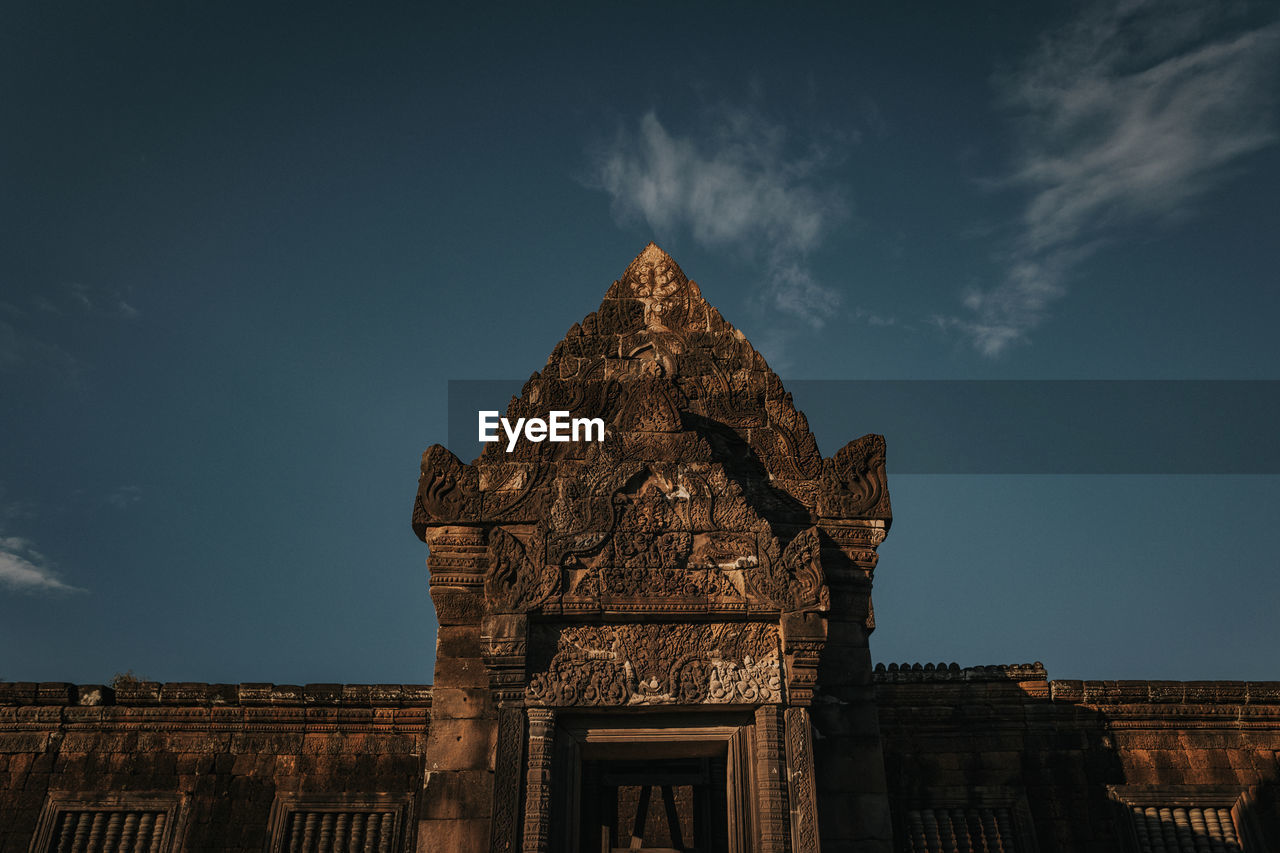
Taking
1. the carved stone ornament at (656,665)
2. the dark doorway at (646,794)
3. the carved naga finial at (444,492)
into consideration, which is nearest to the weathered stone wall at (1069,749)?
the dark doorway at (646,794)

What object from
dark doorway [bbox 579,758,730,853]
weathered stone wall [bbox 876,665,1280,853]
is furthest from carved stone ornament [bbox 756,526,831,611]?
dark doorway [bbox 579,758,730,853]

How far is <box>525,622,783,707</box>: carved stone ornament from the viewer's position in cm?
784

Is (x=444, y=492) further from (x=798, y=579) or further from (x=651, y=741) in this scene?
(x=798, y=579)

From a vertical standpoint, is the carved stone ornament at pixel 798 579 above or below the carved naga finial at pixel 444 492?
below

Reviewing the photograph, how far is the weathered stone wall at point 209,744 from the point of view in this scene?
413 inches

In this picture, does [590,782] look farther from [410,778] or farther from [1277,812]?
[1277,812]

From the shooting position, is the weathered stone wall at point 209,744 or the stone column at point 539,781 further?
the weathered stone wall at point 209,744

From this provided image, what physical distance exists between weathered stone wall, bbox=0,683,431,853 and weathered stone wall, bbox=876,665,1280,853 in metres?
5.86

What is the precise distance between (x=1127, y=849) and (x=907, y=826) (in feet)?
8.43

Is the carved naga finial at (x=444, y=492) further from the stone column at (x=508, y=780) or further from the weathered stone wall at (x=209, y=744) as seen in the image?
the weathered stone wall at (x=209, y=744)

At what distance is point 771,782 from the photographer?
7.52m

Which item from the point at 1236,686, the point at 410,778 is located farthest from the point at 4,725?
the point at 1236,686

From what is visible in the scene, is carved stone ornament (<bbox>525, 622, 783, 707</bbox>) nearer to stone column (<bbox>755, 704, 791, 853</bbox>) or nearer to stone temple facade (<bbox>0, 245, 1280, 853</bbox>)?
stone temple facade (<bbox>0, 245, 1280, 853</bbox>)

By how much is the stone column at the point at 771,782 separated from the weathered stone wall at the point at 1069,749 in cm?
335
